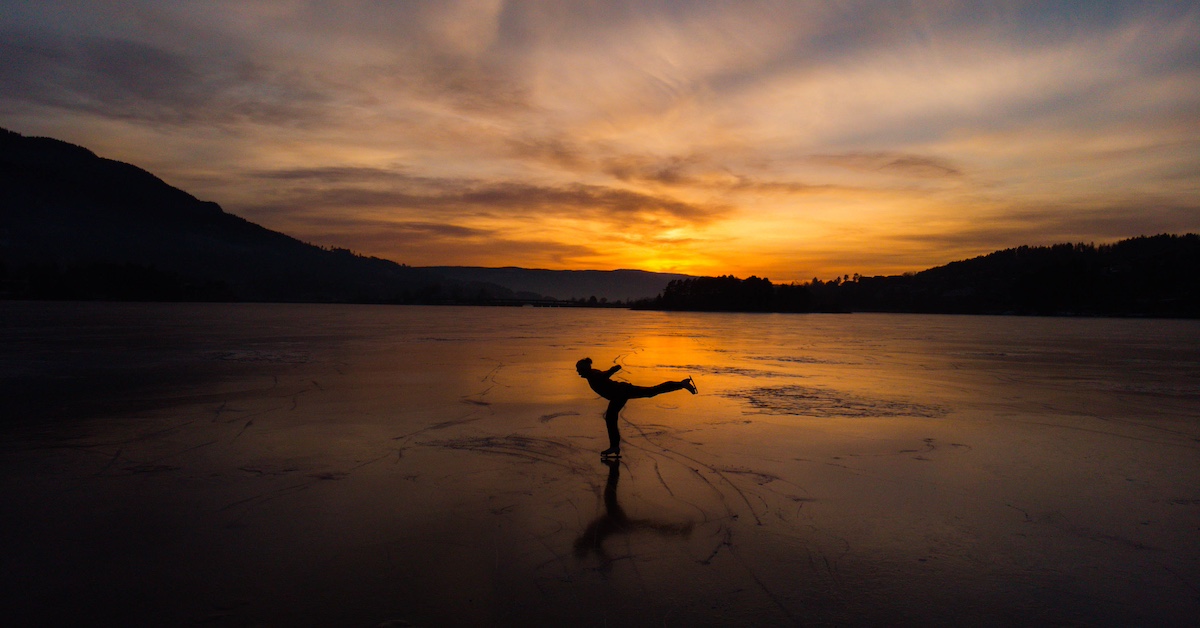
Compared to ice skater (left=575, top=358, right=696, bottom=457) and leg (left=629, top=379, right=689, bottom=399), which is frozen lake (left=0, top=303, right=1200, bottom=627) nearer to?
ice skater (left=575, top=358, right=696, bottom=457)

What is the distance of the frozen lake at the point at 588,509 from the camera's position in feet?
14.4

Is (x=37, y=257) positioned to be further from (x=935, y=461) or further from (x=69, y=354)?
(x=935, y=461)

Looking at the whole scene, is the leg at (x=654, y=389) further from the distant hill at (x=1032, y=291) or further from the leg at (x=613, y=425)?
the distant hill at (x=1032, y=291)

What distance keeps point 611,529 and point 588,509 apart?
1.94ft

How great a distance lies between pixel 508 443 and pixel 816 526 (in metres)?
4.75

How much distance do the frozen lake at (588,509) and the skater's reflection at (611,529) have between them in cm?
3

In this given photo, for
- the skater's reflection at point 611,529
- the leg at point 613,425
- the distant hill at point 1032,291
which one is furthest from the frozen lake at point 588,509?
the distant hill at point 1032,291

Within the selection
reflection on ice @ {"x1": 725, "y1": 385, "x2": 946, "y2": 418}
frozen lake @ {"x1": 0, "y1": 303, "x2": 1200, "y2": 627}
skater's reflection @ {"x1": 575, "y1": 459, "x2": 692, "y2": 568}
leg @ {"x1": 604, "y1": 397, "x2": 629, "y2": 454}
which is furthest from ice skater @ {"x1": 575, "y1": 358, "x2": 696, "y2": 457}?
reflection on ice @ {"x1": 725, "y1": 385, "x2": 946, "y2": 418}

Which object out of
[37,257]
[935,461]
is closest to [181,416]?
[935,461]

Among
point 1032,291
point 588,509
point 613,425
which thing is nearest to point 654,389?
point 613,425

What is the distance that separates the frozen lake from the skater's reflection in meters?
0.03

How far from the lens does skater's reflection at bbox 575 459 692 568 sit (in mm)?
5324

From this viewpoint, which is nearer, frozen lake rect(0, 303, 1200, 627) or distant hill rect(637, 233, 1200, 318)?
frozen lake rect(0, 303, 1200, 627)

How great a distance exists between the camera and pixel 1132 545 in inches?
218
